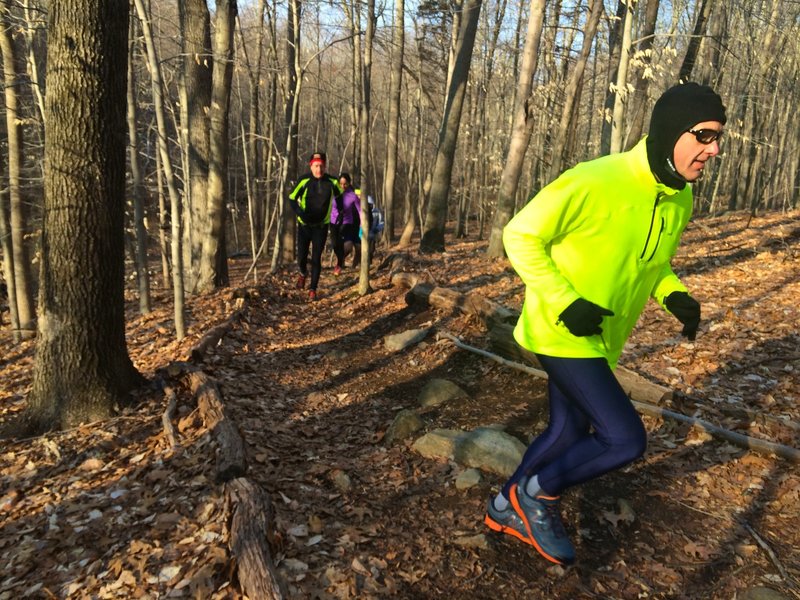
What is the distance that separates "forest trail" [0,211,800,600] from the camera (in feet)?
8.93

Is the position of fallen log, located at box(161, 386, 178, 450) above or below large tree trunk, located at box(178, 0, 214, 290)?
below

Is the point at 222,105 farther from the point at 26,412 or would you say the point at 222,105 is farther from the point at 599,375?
the point at 599,375

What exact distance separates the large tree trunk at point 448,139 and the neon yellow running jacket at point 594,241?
34.8ft

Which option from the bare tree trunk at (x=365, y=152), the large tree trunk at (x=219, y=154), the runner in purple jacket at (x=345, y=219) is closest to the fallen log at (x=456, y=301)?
the bare tree trunk at (x=365, y=152)

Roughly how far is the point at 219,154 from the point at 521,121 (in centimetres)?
583

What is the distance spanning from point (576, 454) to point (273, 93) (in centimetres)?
1372

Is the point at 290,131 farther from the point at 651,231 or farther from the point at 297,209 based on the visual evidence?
the point at 651,231

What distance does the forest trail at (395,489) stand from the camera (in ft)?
8.93

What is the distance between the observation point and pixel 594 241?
2.37 m

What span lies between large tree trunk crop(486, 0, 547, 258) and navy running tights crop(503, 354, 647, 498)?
7.44m

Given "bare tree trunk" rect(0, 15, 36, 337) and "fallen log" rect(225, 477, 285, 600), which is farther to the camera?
"bare tree trunk" rect(0, 15, 36, 337)

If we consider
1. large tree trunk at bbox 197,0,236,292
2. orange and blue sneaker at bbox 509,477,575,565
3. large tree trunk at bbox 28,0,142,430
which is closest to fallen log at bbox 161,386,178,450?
large tree trunk at bbox 28,0,142,430

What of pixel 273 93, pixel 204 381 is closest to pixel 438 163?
pixel 273 93

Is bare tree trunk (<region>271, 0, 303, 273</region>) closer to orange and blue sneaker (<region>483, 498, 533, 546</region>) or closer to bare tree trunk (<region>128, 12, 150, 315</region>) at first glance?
bare tree trunk (<region>128, 12, 150, 315</region>)
